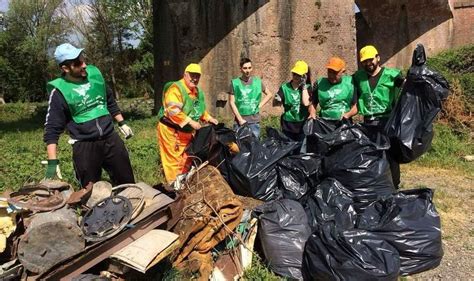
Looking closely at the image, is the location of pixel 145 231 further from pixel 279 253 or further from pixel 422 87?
pixel 422 87

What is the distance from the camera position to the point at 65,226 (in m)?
2.56

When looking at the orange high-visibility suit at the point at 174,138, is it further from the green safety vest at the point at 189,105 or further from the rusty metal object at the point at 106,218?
the rusty metal object at the point at 106,218

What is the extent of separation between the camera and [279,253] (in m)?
3.19

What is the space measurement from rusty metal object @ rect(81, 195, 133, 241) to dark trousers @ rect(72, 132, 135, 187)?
82 centimetres

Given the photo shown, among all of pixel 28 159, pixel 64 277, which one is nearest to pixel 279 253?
pixel 64 277

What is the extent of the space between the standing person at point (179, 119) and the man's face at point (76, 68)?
3.04 ft

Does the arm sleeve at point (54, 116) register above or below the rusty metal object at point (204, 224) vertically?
above

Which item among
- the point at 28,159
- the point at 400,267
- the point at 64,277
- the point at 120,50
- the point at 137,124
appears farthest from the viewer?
the point at 120,50

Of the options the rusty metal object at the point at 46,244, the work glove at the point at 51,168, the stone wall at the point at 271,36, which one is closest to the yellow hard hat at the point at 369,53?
the work glove at the point at 51,168

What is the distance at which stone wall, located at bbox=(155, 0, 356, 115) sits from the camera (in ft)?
27.5

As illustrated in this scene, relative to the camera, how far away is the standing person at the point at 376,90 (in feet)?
14.0

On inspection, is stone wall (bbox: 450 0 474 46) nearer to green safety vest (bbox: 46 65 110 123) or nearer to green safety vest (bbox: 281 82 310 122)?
green safety vest (bbox: 281 82 310 122)

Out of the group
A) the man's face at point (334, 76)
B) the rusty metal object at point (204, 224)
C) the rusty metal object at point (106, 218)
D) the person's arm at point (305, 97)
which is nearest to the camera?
the rusty metal object at point (106, 218)

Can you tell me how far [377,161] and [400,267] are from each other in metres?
0.94
